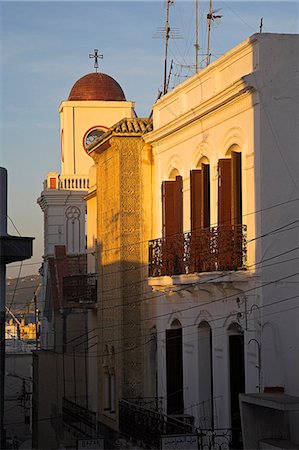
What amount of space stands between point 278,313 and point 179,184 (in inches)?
201

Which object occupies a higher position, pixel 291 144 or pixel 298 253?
pixel 291 144

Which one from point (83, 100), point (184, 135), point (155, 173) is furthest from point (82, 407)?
point (83, 100)

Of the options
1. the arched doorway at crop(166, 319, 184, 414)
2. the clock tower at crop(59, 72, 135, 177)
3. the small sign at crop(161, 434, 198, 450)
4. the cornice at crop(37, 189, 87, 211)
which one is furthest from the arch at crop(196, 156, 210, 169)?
the cornice at crop(37, 189, 87, 211)

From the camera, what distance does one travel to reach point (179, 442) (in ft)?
65.8

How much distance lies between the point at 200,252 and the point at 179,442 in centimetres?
307

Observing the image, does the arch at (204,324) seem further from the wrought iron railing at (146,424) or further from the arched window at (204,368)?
the wrought iron railing at (146,424)

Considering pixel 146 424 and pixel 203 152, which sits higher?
pixel 203 152

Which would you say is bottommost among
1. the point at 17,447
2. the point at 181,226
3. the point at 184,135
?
the point at 17,447

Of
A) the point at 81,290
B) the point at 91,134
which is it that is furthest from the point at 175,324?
the point at 91,134

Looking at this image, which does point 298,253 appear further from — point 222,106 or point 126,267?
point 126,267

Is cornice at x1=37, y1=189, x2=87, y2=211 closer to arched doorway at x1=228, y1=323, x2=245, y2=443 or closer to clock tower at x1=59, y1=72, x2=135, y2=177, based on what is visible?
clock tower at x1=59, y1=72, x2=135, y2=177

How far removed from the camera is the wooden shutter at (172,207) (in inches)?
912

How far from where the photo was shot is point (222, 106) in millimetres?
20422

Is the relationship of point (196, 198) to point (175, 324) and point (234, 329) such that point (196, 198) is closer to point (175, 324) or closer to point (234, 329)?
point (234, 329)
